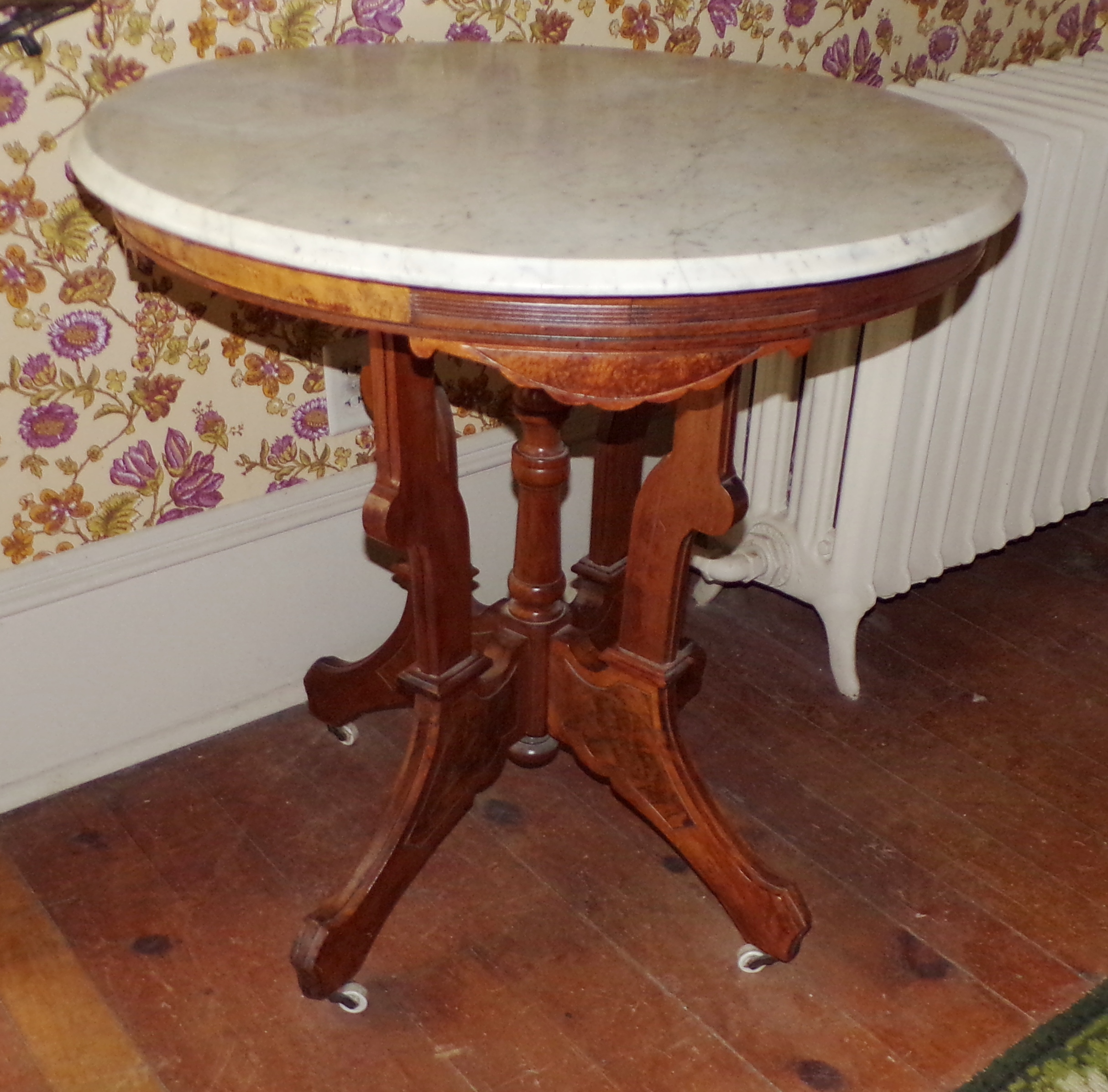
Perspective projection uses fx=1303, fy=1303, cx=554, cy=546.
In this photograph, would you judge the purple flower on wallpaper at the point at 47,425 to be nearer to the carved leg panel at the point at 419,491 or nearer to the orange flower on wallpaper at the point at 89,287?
the orange flower on wallpaper at the point at 89,287

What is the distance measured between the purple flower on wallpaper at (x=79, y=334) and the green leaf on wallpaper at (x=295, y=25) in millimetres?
342

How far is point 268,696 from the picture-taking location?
167 centimetres

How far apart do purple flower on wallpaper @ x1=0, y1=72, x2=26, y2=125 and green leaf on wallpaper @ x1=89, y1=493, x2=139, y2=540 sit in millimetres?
416

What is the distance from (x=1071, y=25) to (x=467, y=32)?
1.01m

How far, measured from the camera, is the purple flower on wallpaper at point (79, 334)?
134 cm

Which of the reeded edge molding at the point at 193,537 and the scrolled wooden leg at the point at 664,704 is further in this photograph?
the reeded edge molding at the point at 193,537

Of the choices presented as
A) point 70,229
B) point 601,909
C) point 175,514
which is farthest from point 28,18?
point 601,909

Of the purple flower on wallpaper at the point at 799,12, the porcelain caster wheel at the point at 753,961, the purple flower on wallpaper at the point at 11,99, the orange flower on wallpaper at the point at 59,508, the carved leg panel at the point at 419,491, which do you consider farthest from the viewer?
the purple flower on wallpaper at the point at 799,12

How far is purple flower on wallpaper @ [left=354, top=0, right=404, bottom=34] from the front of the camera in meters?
1.37

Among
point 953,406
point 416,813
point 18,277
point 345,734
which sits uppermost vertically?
point 18,277

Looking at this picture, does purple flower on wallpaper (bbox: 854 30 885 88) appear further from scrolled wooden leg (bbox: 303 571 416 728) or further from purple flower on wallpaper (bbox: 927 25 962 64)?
scrolled wooden leg (bbox: 303 571 416 728)

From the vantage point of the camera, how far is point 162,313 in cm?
140

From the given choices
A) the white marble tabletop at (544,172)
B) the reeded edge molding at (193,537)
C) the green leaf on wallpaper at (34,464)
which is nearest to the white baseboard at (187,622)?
the reeded edge molding at (193,537)

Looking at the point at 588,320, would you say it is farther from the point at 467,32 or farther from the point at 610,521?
the point at 467,32
